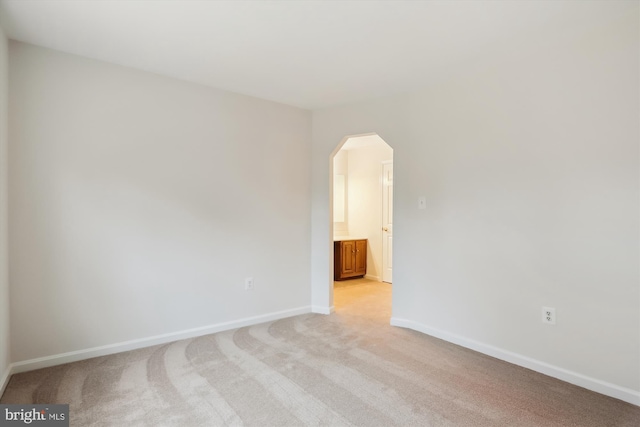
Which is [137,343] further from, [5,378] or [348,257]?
[348,257]

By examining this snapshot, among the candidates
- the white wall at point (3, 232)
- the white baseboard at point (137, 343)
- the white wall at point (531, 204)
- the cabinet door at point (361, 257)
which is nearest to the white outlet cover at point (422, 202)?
the white wall at point (531, 204)

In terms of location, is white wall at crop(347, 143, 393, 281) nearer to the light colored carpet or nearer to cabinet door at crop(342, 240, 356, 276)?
→ cabinet door at crop(342, 240, 356, 276)

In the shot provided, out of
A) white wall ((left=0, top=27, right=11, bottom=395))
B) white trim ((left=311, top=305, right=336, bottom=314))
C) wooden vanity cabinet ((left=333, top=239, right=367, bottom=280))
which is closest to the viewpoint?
white wall ((left=0, top=27, right=11, bottom=395))

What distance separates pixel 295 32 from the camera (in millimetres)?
2303

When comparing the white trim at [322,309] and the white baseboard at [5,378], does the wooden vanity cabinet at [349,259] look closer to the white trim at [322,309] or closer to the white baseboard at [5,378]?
the white trim at [322,309]

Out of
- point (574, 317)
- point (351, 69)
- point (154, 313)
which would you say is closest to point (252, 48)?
point (351, 69)

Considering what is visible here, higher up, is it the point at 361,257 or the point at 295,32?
the point at 295,32

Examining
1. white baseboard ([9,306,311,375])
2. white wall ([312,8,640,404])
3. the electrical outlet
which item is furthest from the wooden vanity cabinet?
the electrical outlet

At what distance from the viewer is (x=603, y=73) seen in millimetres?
2238

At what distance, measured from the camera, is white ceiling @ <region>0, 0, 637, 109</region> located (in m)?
2.02

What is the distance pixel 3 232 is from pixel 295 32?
241 centimetres

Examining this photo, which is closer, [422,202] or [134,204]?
[134,204]

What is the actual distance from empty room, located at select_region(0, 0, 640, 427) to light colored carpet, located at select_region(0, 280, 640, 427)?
2cm

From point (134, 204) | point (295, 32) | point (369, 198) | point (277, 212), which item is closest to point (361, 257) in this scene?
point (369, 198)
